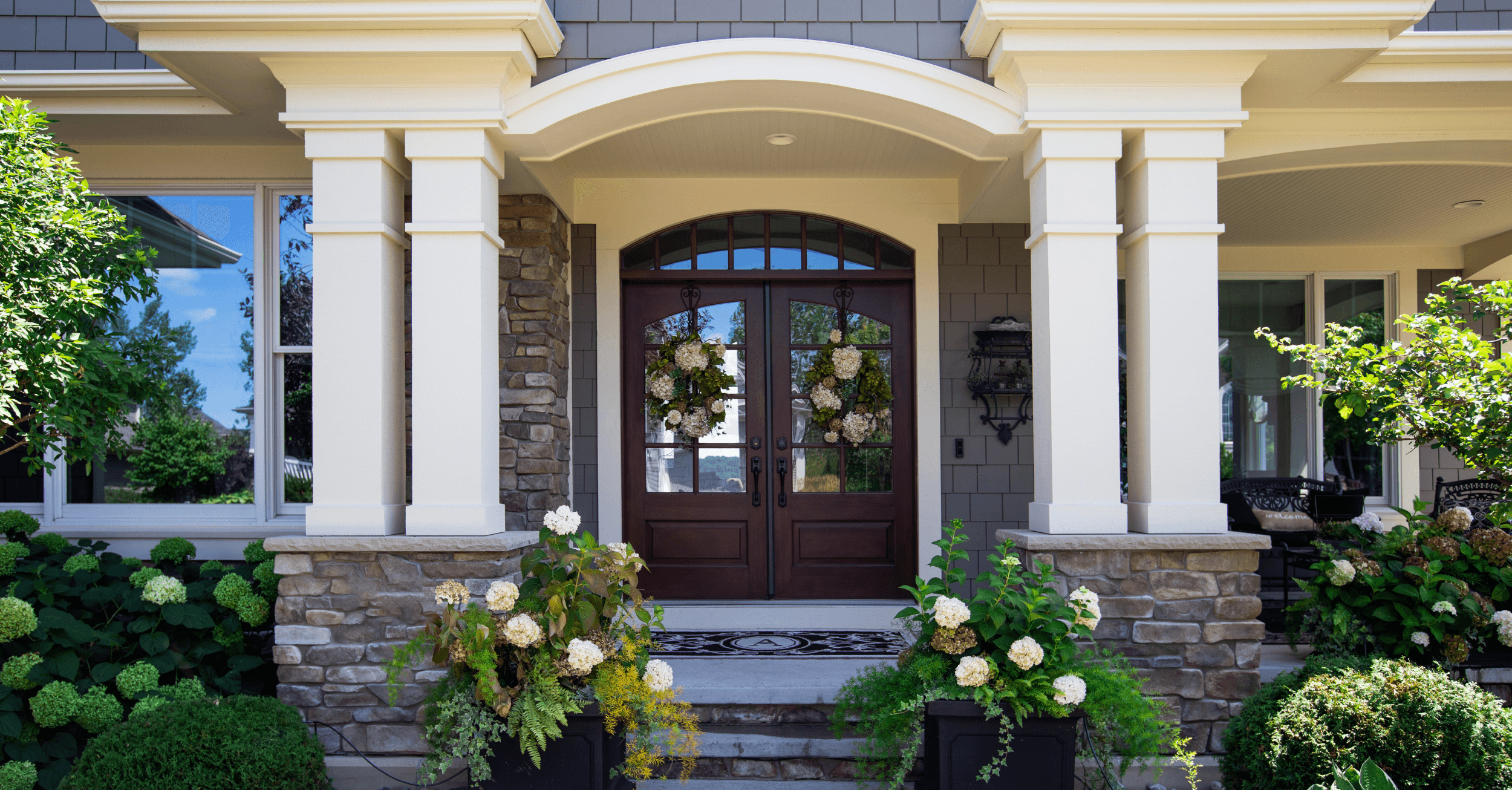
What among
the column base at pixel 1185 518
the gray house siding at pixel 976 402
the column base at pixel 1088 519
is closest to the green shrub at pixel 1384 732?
the column base at pixel 1185 518

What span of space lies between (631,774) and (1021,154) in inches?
113

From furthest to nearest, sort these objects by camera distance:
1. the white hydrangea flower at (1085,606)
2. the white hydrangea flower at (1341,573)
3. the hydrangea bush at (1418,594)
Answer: the white hydrangea flower at (1341,573) → the hydrangea bush at (1418,594) → the white hydrangea flower at (1085,606)

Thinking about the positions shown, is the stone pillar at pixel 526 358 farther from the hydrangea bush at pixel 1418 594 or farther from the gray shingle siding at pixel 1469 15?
the gray shingle siding at pixel 1469 15

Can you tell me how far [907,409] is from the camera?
520cm

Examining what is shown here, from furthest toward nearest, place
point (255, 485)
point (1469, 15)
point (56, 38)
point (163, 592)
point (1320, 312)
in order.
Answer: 1. point (1320, 312)
2. point (255, 485)
3. point (56, 38)
4. point (1469, 15)
5. point (163, 592)

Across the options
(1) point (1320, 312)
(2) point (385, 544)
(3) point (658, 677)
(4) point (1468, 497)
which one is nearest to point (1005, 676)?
(3) point (658, 677)

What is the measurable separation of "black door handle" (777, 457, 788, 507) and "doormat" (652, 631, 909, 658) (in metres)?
0.71

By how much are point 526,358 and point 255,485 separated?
1454 millimetres

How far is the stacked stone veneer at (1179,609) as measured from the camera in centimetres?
347

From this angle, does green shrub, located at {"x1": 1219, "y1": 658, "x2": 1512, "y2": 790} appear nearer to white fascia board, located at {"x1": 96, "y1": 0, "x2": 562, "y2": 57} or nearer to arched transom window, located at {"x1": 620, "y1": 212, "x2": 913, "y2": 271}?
arched transom window, located at {"x1": 620, "y1": 212, "x2": 913, "y2": 271}

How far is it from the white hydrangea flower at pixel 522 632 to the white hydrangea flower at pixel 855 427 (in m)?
2.63

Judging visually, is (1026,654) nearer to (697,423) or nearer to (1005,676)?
(1005,676)

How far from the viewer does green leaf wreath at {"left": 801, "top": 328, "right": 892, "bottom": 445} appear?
512cm

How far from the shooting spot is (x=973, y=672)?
2.87 meters
